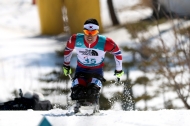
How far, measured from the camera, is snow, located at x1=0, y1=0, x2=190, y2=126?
24.0 ft

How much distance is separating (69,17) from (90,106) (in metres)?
14.3

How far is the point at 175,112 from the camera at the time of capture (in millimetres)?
7910

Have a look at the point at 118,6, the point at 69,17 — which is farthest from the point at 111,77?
the point at 118,6

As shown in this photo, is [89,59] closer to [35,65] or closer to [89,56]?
[89,56]

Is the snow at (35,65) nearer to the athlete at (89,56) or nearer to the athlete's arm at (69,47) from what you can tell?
the athlete at (89,56)

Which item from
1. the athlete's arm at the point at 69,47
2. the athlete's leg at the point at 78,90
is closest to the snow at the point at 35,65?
the athlete's leg at the point at 78,90

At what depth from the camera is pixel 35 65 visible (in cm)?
1905

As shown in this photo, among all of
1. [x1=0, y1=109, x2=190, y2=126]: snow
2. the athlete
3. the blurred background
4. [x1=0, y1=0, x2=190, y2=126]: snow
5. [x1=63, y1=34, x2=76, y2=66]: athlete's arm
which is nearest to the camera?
[x1=0, y1=109, x2=190, y2=126]: snow

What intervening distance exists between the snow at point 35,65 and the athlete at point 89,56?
42 centimetres

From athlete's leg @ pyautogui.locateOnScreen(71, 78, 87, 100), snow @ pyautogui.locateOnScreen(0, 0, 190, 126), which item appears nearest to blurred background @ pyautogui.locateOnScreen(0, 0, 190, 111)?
snow @ pyautogui.locateOnScreen(0, 0, 190, 126)

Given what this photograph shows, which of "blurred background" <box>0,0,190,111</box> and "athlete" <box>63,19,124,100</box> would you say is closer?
"athlete" <box>63,19,124,100</box>

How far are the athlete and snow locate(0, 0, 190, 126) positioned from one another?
1.38 ft

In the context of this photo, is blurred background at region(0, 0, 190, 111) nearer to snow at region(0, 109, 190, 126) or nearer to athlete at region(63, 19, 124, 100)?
athlete at region(63, 19, 124, 100)

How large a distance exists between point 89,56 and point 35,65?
37.0 ft
